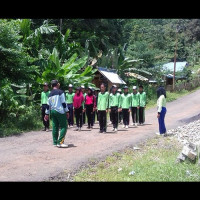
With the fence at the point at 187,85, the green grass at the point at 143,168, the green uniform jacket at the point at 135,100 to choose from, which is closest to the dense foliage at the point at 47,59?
the green uniform jacket at the point at 135,100

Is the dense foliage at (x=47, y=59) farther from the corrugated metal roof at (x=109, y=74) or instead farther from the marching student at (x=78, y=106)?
the marching student at (x=78, y=106)

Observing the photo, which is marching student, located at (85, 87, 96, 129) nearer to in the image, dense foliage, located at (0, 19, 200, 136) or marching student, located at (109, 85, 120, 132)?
marching student, located at (109, 85, 120, 132)

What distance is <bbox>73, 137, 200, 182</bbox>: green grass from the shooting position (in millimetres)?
5448

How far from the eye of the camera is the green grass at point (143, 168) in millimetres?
5448

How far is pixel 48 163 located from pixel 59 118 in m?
1.75

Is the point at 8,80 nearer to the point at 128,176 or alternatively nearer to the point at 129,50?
the point at 128,176

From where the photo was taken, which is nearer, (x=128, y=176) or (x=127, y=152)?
(x=128, y=176)

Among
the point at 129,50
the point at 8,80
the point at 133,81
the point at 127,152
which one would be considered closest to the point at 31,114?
the point at 8,80

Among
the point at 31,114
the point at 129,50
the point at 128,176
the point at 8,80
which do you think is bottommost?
the point at 128,176

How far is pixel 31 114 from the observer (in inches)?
474

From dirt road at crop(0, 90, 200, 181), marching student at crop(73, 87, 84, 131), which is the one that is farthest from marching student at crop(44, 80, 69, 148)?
marching student at crop(73, 87, 84, 131)

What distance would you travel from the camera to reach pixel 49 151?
759 cm

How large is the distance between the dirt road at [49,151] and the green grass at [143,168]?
409mm

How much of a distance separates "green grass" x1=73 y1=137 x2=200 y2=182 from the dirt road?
409 millimetres
